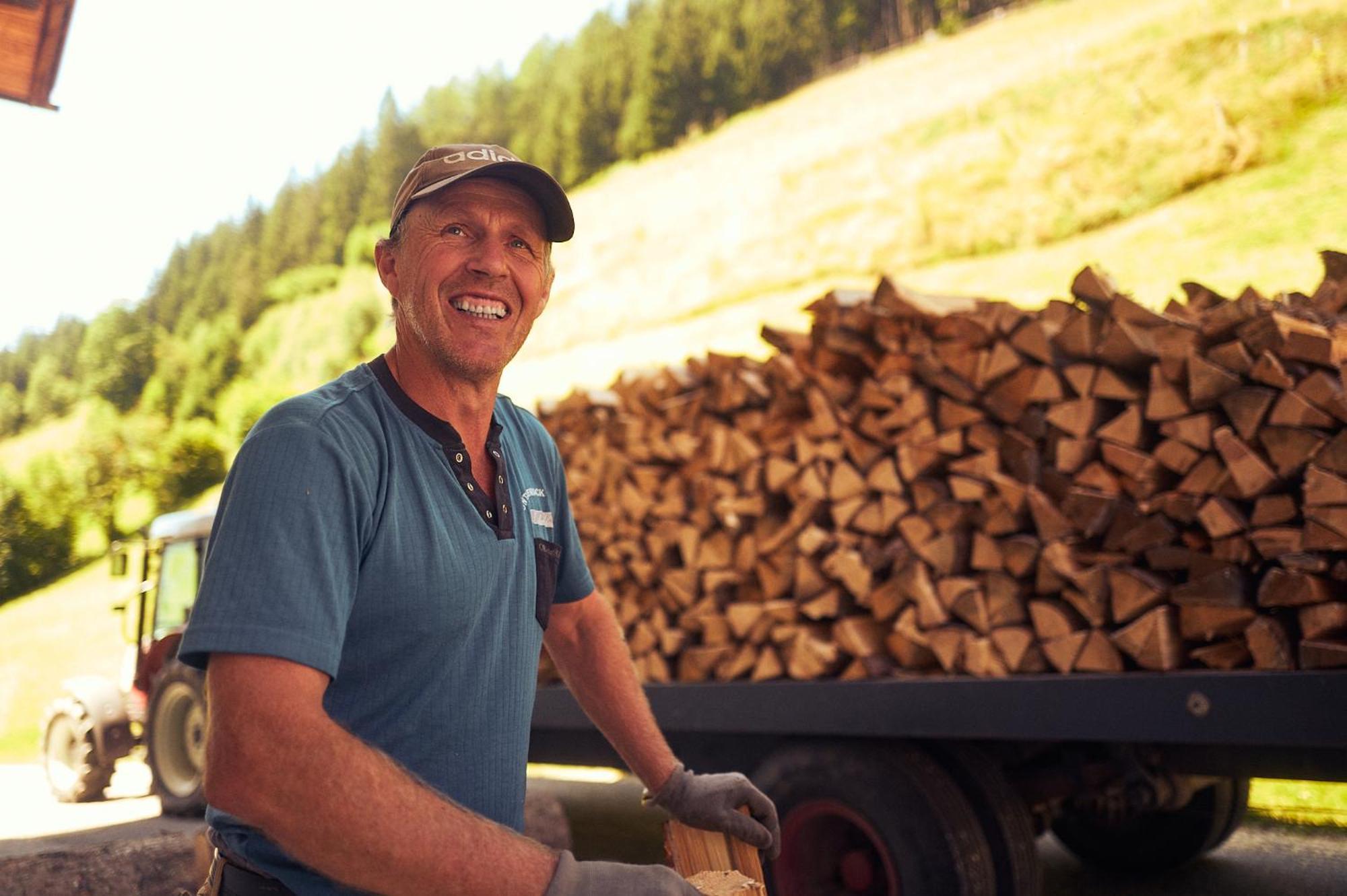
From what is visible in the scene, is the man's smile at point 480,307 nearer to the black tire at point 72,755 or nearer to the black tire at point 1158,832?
the black tire at point 1158,832

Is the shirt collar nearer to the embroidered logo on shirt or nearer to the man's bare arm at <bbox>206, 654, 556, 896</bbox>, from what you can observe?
the embroidered logo on shirt

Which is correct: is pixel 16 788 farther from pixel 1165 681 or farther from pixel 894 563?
pixel 1165 681

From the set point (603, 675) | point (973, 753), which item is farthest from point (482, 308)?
point (973, 753)

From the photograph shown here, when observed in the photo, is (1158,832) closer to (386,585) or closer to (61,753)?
(386,585)

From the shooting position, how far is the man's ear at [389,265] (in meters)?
1.83

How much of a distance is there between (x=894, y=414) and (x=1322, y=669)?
1.56 m

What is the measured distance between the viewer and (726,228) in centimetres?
2984

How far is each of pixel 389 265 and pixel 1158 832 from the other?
451 centimetres

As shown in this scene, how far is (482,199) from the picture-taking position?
1767mm

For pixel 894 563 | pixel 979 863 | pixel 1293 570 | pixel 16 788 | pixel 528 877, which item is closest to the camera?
pixel 528 877

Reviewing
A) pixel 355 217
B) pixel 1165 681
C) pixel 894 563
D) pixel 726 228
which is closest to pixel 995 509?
pixel 894 563

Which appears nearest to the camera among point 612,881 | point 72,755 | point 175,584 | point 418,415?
point 612,881

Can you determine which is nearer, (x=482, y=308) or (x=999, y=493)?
(x=482, y=308)

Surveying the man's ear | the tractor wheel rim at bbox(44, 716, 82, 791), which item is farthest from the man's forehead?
the tractor wheel rim at bbox(44, 716, 82, 791)
